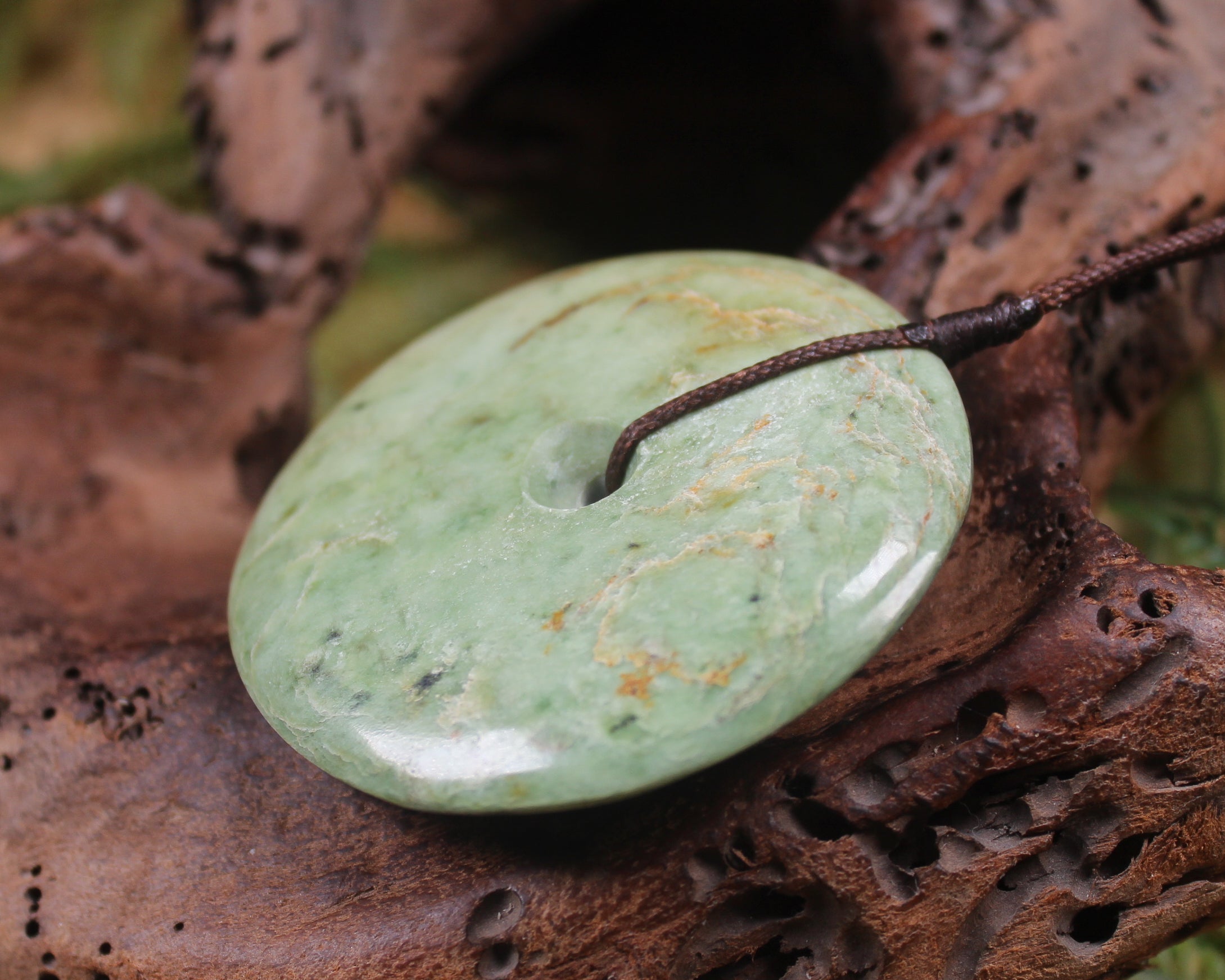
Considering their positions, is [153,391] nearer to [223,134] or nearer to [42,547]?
[42,547]

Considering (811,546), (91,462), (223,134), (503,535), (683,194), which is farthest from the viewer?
(683,194)

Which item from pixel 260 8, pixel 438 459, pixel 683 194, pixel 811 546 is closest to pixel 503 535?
pixel 438 459

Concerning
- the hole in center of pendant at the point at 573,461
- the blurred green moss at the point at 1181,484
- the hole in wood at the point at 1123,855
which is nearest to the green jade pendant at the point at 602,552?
the hole in center of pendant at the point at 573,461

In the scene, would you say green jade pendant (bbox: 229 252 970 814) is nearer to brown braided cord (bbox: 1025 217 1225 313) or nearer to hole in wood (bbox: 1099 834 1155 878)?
brown braided cord (bbox: 1025 217 1225 313)

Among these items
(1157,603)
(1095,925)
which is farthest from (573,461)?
(1095,925)

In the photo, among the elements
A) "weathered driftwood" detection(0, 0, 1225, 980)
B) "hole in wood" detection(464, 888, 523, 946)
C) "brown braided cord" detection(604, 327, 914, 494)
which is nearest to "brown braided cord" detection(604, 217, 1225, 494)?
"brown braided cord" detection(604, 327, 914, 494)
